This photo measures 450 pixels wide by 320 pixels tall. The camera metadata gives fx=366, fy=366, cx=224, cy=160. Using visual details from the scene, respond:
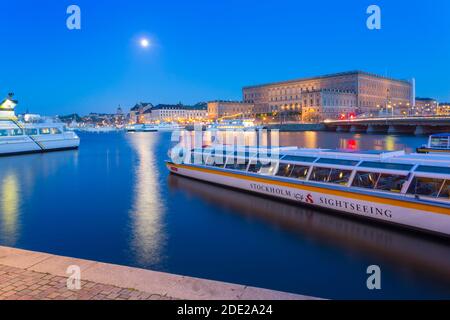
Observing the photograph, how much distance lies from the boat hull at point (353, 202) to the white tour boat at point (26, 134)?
46796 mm

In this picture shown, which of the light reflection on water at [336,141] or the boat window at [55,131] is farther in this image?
the light reflection on water at [336,141]

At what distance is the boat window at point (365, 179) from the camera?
1742cm

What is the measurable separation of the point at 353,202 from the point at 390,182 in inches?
76.4

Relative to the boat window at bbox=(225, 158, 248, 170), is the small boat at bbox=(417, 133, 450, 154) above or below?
above

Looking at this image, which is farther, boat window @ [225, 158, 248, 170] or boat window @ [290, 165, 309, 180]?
boat window @ [225, 158, 248, 170]

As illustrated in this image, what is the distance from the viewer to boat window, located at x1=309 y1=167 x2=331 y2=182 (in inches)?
778

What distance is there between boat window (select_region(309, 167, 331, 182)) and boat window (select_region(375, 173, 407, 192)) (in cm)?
307

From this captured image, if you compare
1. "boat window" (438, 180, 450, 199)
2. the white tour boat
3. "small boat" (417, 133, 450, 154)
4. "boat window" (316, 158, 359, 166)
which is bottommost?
"boat window" (438, 180, 450, 199)

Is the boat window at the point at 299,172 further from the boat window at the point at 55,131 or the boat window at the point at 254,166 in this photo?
the boat window at the point at 55,131

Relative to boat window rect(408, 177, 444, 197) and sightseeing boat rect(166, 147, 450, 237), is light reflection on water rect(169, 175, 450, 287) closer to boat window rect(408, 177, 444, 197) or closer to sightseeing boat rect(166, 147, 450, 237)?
sightseeing boat rect(166, 147, 450, 237)

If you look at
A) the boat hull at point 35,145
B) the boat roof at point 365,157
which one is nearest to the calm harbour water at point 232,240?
the boat roof at point 365,157

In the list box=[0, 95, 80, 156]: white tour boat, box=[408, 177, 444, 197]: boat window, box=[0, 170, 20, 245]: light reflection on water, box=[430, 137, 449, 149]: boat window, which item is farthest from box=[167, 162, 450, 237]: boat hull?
box=[0, 95, 80, 156]: white tour boat

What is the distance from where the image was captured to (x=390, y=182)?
661 inches
